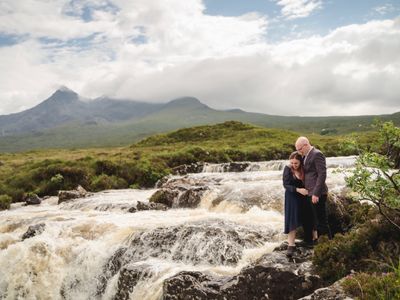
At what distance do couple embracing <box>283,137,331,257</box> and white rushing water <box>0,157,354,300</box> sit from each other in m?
1.93

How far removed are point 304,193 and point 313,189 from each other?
0.39m

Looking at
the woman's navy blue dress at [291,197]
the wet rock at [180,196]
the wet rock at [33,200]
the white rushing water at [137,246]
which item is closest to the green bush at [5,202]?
the wet rock at [33,200]

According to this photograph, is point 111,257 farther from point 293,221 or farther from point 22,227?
point 22,227

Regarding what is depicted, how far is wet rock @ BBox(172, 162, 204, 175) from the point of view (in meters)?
46.0

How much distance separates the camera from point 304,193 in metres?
13.0

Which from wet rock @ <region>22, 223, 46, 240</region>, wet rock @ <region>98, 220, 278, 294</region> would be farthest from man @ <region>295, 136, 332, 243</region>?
wet rock @ <region>22, 223, 46, 240</region>

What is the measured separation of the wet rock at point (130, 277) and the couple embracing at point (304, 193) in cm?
495

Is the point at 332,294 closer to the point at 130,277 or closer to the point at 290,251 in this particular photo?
the point at 290,251

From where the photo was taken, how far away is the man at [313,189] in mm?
12604

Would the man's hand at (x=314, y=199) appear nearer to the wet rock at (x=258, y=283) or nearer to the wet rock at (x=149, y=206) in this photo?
the wet rock at (x=258, y=283)

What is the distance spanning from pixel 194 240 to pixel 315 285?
6030 millimetres

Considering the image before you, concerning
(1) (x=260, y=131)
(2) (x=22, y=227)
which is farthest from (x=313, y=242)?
(1) (x=260, y=131)

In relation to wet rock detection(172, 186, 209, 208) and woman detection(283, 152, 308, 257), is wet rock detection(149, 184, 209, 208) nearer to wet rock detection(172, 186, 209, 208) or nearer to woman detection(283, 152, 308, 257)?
wet rock detection(172, 186, 209, 208)

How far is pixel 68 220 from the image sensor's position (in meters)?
23.1
